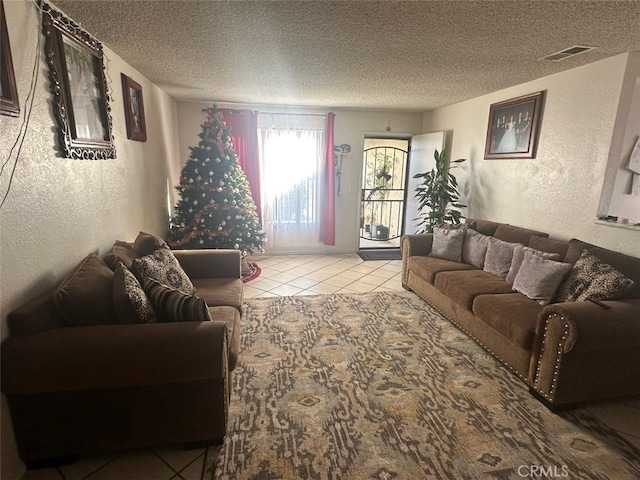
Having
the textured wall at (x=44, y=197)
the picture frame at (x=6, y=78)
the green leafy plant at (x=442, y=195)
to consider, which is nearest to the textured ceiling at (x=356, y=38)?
the textured wall at (x=44, y=197)

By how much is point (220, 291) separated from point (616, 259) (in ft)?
9.30

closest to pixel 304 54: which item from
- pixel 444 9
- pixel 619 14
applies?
pixel 444 9

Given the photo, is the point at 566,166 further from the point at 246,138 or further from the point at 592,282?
the point at 246,138

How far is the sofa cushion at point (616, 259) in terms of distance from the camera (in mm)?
2181

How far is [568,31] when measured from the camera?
2.05 metres

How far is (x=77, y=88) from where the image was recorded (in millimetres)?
2057

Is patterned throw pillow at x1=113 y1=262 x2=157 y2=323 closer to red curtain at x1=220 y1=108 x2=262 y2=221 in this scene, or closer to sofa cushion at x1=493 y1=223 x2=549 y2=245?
sofa cushion at x1=493 y1=223 x2=549 y2=245

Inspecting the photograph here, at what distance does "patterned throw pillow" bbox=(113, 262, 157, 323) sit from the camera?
163 centimetres

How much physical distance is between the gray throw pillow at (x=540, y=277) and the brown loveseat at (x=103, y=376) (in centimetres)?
228

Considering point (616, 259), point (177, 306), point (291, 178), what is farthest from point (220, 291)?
point (291, 178)

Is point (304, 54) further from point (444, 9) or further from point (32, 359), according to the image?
point (32, 359)

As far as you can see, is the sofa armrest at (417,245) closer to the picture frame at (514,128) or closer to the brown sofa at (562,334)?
the brown sofa at (562,334)

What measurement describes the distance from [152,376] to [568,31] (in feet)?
9.90
